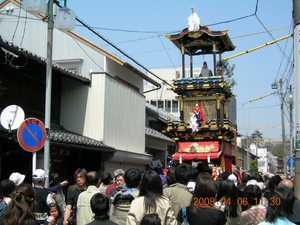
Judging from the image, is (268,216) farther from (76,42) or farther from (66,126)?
(76,42)

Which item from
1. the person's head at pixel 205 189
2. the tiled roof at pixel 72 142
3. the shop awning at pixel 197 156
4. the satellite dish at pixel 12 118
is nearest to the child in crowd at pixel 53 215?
the person's head at pixel 205 189

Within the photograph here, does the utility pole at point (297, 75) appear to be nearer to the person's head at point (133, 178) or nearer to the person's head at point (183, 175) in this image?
the person's head at point (183, 175)

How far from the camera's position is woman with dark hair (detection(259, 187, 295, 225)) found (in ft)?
14.3

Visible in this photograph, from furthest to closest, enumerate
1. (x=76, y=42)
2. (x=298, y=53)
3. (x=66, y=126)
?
(x=76, y=42) < (x=66, y=126) < (x=298, y=53)

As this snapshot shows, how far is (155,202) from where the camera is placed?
5.10 m

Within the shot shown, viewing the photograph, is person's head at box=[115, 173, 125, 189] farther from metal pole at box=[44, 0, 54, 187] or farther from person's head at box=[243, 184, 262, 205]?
person's head at box=[243, 184, 262, 205]

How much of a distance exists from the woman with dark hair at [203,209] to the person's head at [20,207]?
5.40 feet

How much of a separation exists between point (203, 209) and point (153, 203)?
0.63 metres

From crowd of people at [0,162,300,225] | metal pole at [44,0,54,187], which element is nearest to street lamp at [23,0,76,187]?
metal pole at [44,0,54,187]

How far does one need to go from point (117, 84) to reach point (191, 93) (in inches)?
187

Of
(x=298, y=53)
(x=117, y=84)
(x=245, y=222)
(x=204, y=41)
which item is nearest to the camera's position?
(x=245, y=222)

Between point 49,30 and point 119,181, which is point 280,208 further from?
point 49,30

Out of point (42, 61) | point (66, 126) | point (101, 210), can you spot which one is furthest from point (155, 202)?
point (66, 126)

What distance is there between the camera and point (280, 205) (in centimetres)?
443
